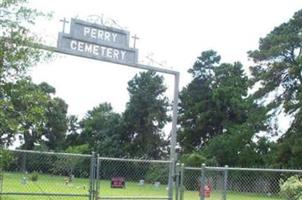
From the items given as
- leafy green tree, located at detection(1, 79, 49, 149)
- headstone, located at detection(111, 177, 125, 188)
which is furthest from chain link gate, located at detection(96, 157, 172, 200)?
leafy green tree, located at detection(1, 79, 49, 149)

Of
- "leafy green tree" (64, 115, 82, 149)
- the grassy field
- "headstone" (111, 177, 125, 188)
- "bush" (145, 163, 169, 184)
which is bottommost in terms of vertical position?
the grassy field

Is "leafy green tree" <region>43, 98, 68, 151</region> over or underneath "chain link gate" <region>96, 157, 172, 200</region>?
over

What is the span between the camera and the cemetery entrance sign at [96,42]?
14781 millimetres

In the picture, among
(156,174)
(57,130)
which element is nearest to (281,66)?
(156,174)

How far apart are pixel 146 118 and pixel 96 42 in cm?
6686

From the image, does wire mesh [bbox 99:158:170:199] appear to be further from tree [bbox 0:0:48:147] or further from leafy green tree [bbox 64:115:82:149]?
leafy green tree [bbox 64:115:82:149]

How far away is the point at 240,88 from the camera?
222ft

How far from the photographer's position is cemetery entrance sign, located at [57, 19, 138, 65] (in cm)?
1478

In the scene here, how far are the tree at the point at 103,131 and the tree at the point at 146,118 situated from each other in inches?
52.9

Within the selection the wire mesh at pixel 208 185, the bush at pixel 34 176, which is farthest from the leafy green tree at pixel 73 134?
the bush at pixel 34 176

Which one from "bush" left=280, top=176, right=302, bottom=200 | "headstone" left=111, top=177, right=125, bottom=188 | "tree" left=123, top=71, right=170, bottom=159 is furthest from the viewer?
"tree" left=123, top=71, right=170, bottom=159

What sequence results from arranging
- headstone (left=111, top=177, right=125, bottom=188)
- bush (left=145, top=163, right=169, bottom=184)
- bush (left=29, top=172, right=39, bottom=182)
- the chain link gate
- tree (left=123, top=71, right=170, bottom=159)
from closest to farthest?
headstone (left=111, top=177, right=125, bottom=188) < bush (left=29, top=172, right=39, bottom=182) < the chain link gate < bush (left=145, top=163, right=169, bottom=184) < tree (left=123, top=71, right=170, bottom=159)

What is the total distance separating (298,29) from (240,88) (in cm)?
1679

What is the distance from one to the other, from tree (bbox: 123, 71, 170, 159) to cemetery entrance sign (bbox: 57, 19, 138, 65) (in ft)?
210
